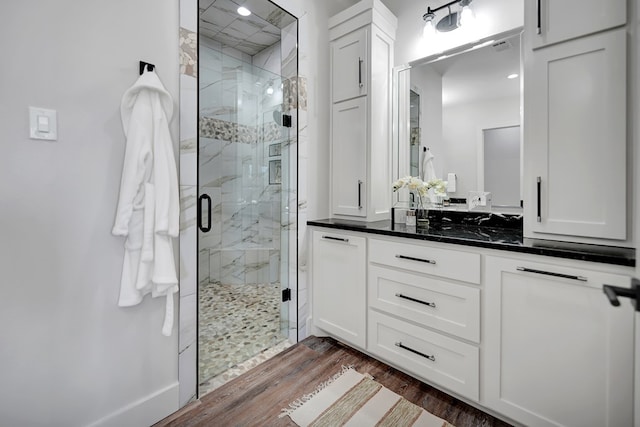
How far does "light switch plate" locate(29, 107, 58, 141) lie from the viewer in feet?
3.71

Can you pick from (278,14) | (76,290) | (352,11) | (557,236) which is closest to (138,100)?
(76,290)

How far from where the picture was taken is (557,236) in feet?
4.79

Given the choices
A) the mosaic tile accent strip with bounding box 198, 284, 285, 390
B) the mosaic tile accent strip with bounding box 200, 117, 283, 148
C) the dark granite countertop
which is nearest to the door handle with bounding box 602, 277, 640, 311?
the dark granite countertop

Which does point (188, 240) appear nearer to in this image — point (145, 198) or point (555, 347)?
point (145, 198)

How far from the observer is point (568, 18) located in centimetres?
139

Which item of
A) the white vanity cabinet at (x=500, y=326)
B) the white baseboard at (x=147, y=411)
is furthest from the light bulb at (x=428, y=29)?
the white baseboard at (x=147, y=411)

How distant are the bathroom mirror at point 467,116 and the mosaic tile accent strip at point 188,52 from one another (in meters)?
1.56

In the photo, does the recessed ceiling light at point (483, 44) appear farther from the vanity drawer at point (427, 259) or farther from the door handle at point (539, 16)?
the vanity drawer at point (427, 259)

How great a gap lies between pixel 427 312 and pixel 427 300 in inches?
2.7

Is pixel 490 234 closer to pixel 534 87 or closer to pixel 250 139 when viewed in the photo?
pixel 534 87

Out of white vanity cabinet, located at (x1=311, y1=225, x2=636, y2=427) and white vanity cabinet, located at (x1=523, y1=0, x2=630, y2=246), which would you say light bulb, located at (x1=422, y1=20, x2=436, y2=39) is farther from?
white vanity cabinet, located at (x1=311, y1=225, x2=636, y2=427)

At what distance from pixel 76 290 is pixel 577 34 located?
2.54 m

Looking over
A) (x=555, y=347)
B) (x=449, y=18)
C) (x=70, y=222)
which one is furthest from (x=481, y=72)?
(x=70, y=222)

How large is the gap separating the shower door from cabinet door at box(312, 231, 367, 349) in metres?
0.77
